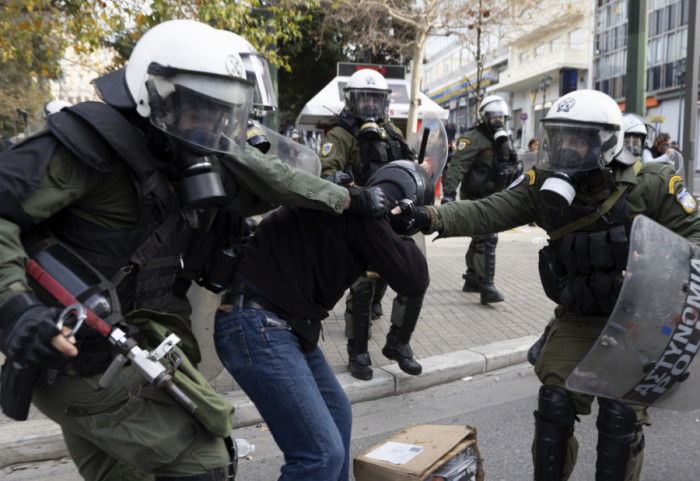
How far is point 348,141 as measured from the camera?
15.6 ft

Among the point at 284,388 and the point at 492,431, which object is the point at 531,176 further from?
the point at 492,431

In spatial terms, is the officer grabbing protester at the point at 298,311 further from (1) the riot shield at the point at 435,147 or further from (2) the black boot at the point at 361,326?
(2) the black boot at the point at 361,326

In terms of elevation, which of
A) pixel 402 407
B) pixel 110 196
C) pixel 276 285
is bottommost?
pixel 402 407

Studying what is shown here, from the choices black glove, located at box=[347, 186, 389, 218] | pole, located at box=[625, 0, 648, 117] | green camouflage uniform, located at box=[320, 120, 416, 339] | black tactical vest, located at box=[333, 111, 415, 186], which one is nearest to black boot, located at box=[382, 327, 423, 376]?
green camouflage uniform, located at box=[320, 120, 416, 339]

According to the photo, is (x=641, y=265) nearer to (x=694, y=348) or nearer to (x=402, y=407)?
(x=694, y=348)

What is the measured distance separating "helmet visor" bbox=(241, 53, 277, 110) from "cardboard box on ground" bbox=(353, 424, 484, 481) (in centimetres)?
147

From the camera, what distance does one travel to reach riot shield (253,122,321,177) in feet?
10.5

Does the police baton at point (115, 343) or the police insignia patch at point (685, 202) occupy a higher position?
the police insignia patch at point (685, 202)

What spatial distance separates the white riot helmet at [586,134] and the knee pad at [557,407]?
0.90m

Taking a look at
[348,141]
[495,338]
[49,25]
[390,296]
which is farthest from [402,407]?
[49,25]

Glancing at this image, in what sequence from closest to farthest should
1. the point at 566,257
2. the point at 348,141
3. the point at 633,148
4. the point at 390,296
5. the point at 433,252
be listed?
the point at 566,257 < the point at 348,141 < the point at 633,148 < the point at 390,296 < the point at 433,252

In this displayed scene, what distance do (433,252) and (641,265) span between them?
7.74 m

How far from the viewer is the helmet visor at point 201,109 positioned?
1841 mm

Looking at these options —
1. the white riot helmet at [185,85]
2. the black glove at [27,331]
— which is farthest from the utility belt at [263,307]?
the black glove at [27,331]
